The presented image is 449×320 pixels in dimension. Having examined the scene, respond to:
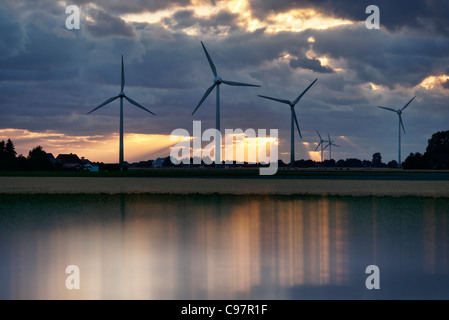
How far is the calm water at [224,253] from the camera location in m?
13.3

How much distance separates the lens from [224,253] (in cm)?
1831

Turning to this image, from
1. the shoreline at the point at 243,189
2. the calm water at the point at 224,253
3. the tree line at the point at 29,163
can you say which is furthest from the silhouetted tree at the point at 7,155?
the calm water at the point at 224,253

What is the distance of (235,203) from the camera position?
129 ft

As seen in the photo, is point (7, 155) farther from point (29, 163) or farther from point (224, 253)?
point (224, 253)

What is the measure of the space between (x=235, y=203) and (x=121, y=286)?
2608cm

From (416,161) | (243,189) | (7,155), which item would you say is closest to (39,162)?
(7,155)

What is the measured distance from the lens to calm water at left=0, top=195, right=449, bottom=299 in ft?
43.6

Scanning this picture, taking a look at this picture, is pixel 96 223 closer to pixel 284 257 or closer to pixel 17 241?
pixel 17 241

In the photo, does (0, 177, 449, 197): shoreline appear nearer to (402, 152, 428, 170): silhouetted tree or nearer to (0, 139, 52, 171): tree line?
(0, 139, 52, 171): tree line

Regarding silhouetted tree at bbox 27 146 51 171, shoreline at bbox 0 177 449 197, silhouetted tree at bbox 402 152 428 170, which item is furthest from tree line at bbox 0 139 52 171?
silhouetted tree at bbox 402 152 428 170
